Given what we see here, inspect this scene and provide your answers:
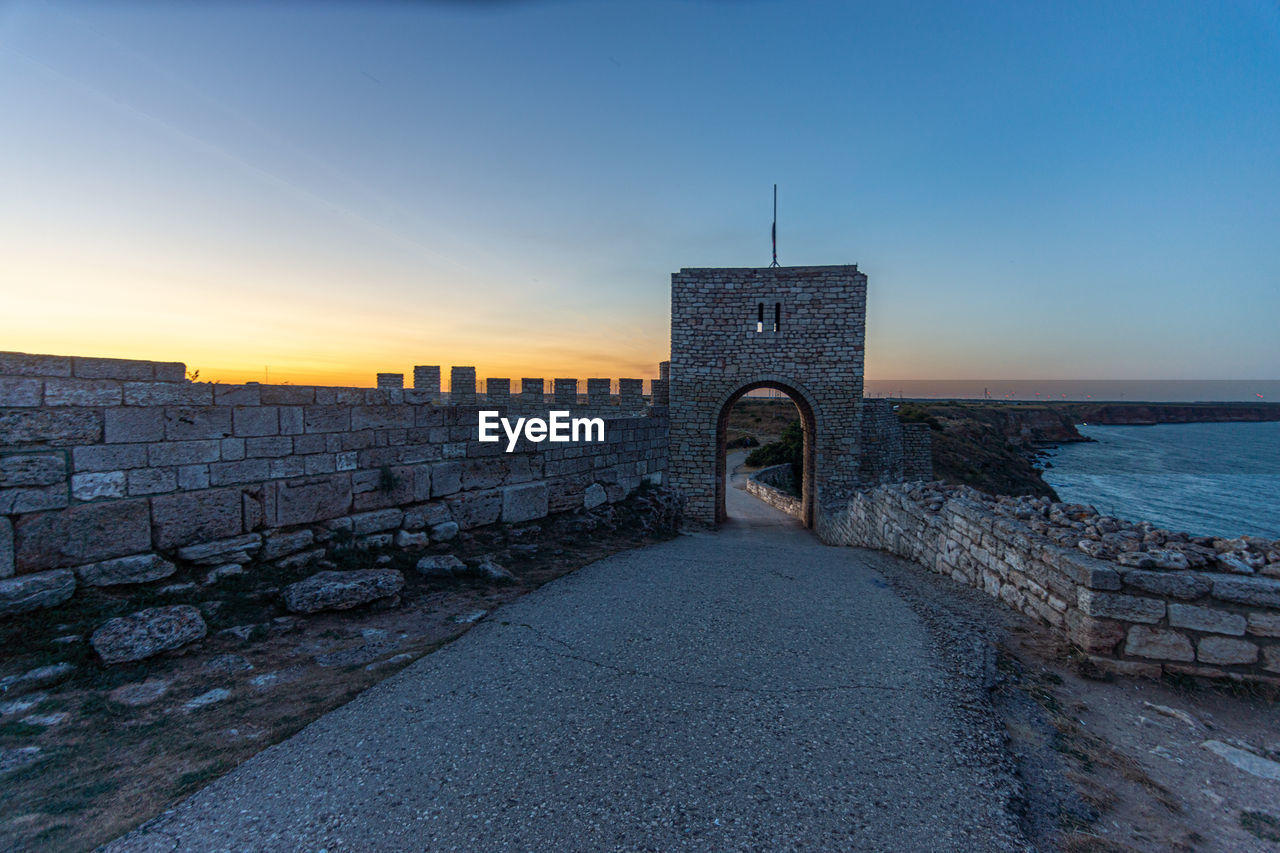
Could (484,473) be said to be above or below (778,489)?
above

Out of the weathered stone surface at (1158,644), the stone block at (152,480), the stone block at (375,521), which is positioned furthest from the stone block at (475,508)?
the weathered stone surface at (1158,644)

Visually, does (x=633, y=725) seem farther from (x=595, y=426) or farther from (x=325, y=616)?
(x=595, y=426)

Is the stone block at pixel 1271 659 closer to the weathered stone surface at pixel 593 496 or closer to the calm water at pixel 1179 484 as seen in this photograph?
the weathered stone surface at pixel 593 496

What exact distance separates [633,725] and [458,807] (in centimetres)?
108

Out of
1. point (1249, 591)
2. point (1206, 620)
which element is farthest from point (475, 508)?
point (1249, 591)

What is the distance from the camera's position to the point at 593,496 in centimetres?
949

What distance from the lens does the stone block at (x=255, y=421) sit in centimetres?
532

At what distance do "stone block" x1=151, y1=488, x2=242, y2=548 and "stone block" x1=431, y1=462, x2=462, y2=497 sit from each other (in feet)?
7.14

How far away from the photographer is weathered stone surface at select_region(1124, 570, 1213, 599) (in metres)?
4.09

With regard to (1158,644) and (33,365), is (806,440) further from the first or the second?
(33,365)

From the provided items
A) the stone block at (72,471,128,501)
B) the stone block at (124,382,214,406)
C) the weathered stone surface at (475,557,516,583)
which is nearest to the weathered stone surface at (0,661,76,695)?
the stone block at (72,471,128,501)

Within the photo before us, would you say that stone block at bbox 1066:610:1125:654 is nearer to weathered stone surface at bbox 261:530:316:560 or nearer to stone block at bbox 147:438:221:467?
weathered stone surface at bbox 261:530:316:560

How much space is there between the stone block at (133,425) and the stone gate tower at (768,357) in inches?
Answer: 463

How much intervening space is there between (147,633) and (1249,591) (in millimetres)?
8118
